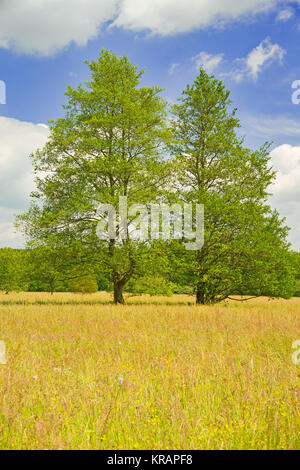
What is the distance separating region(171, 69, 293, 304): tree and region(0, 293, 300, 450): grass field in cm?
964

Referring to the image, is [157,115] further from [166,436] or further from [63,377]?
[166,436]

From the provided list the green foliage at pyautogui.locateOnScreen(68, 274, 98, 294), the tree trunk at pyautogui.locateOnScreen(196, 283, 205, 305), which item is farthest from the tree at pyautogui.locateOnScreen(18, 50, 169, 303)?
the green foliage at pyautogui.locateOnScreen(68, 274, 98, 294)

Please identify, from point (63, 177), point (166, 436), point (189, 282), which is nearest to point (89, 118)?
point (63, 177)

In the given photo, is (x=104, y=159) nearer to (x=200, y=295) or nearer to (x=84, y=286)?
(x=200, y=295)

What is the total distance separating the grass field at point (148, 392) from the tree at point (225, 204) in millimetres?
9642

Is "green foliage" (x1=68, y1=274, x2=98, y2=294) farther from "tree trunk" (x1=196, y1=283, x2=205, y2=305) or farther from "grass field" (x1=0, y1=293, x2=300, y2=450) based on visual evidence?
"grass field" (x1=0, y1=293, x2=300, y2=450)

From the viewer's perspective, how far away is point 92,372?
453 centimetres

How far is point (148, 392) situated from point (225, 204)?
A: 1307cm

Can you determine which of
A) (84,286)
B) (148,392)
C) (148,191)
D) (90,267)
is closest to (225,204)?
(148,191)

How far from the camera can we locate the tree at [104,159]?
53.6 feet

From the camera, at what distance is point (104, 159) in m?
16.0

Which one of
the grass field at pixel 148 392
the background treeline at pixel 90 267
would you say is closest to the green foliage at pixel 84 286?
the background treeline at pixel 90 267

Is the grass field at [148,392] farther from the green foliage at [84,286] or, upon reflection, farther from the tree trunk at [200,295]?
the green foliage at [84,286]
